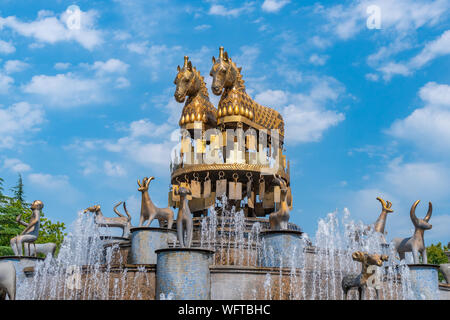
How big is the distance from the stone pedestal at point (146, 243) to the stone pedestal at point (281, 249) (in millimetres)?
2711

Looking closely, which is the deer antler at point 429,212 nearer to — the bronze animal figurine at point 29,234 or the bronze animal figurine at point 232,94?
the bronze animal figurine at point 232,94

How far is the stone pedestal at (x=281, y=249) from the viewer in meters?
14.3

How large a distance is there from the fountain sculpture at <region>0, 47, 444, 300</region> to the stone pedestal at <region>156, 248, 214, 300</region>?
0.07ft

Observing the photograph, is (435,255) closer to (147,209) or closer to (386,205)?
(386,205)

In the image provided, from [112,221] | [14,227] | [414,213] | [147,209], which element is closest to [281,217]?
[414,213]

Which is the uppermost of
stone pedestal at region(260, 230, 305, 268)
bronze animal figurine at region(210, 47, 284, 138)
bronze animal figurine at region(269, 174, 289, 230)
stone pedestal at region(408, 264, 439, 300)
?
bronze animal figurine at region(210, 47, 284, 138)

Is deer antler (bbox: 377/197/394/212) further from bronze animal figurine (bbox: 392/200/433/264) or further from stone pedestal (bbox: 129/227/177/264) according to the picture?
stone pedestal (bbox: 129/227/177/264)

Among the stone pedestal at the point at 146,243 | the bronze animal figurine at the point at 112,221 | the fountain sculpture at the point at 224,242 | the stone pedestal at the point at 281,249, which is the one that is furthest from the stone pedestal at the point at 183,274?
the bronze animal figurine at the point at 112,221

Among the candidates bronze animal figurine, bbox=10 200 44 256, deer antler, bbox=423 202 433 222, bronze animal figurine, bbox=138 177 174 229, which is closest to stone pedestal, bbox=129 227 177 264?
bronze animal figurine, bbox=138 177 174 229

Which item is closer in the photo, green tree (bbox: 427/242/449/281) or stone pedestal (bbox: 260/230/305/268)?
stone pedestal (bbox: 260/230/305/268)

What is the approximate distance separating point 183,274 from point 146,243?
8.66 feet

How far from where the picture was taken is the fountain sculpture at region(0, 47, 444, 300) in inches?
492

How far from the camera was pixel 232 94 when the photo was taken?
21.3m
